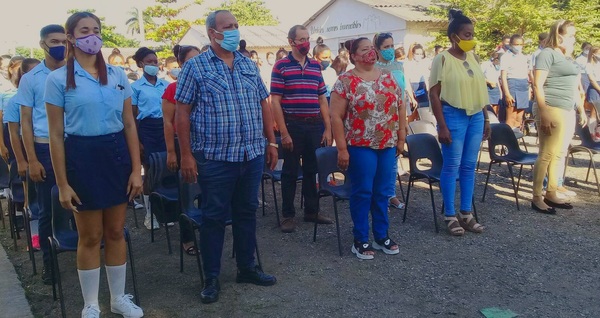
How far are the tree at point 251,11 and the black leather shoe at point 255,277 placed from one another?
58.1 metres

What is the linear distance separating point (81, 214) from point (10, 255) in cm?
249

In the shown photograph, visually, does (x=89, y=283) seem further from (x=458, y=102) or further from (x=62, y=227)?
(x=458, y=102)

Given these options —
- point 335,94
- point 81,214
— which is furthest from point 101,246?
point 335,94

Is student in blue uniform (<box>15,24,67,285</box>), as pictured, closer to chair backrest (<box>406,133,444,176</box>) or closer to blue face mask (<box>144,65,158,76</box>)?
blue face mask (<box>144,65,158,76</box>)

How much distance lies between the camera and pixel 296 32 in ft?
17.1

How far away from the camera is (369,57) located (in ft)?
14.6

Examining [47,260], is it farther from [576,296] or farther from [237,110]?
[576,296]

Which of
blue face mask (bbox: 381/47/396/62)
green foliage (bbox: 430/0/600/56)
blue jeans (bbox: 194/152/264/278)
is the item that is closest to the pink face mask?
blue jeans (bbox: 194/152/264/278)

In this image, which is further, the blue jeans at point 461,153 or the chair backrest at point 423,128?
the chair backrest at point 423,128

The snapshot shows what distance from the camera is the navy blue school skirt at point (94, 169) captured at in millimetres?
3291

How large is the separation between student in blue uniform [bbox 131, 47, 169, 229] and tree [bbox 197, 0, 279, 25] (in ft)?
184

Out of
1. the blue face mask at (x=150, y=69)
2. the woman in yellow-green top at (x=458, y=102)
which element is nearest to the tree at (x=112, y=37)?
the blue face mask at (x=150, y=69)

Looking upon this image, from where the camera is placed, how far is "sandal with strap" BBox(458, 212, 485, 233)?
5.29m

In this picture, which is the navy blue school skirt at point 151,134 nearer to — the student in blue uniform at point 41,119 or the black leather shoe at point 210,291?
the student in blue uniform at point 41,119
